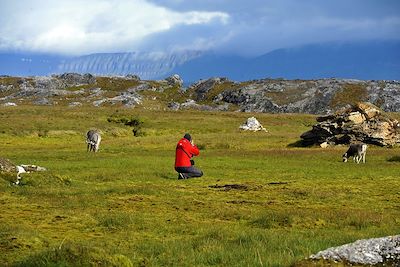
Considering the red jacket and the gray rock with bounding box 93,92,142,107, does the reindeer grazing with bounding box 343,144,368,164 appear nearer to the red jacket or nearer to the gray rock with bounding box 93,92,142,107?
the red jacket

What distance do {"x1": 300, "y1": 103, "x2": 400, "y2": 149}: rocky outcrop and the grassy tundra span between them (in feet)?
52.1

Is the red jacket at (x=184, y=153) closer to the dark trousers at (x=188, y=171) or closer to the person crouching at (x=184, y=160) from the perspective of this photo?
the person crouching at (x=184, y=160)

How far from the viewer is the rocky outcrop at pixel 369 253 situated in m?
8.88

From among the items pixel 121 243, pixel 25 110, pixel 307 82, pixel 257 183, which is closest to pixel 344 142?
pixel 257 183

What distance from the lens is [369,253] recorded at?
358 inches

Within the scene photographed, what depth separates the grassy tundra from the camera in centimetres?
1266

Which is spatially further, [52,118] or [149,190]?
[52,118]

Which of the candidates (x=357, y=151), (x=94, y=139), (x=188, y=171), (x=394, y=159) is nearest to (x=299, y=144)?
(x=394, y=159)

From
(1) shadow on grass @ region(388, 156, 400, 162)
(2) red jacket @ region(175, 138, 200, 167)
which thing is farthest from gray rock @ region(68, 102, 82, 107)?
(2) red jacket @ region(175, 138, 200, 167)

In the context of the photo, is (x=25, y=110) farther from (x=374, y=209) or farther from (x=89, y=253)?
(x=89, y=253)

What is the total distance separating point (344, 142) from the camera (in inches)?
2768

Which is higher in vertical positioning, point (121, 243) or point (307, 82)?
point (307, 82)

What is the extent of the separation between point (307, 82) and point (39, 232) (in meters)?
188

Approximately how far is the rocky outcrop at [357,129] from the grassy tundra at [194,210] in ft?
52.1
